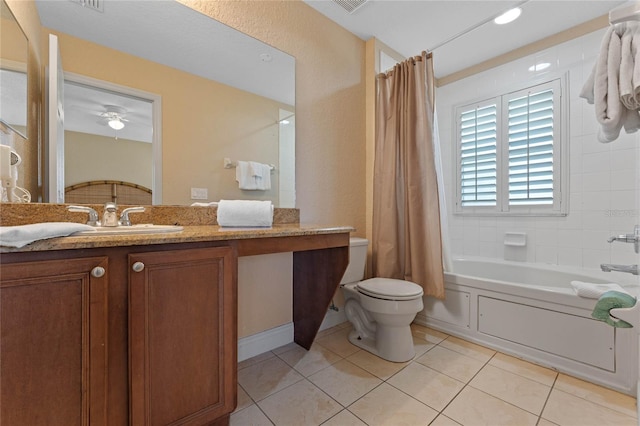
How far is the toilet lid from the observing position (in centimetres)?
161

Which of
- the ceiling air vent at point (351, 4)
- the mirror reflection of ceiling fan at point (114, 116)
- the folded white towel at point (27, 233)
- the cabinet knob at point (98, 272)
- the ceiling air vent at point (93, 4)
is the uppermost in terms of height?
the ceiling air vent at point (351, 4)

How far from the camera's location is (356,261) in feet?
6.66

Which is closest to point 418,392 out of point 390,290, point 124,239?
point 390,290

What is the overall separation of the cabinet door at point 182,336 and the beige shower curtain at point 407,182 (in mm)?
1398

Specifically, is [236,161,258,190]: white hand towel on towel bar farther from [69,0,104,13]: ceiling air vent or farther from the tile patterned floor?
the tile patterned floor

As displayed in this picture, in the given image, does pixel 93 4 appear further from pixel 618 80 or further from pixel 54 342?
pixel 618 80

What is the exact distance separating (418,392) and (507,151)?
2.28 m

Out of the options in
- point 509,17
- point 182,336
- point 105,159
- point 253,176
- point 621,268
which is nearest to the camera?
point 182,336

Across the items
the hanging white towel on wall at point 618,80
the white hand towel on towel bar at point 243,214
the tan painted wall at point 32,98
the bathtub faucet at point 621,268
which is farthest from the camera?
the bathtub faucet at point 621,268

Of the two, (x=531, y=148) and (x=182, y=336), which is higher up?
(x=531, y=148)

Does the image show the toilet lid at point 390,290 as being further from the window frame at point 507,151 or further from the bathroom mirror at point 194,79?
the window frame at point 507,151

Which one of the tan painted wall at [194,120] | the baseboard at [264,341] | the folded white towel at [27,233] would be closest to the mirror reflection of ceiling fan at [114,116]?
the tan painted wall at [194,120]

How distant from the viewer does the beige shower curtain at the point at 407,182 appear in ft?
6.43

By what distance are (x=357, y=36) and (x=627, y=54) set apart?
6.12 feet
